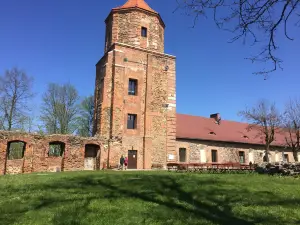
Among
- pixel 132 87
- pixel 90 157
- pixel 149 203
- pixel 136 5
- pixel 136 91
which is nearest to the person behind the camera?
pixel 149 203

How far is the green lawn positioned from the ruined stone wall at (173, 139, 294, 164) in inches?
576

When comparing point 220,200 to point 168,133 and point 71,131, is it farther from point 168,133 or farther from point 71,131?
point 71,131

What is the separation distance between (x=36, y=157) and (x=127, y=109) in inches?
321

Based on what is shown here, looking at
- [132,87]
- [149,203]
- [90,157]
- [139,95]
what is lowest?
[149,203]

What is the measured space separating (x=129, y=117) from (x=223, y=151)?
1284 cm

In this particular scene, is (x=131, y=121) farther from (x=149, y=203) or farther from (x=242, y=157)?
(x=149, y=203)

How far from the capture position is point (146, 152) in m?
23.4

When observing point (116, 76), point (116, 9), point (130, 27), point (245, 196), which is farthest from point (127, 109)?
point (245, 196)

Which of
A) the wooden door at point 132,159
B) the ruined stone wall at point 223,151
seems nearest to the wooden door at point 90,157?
the wooden door at point 132,159

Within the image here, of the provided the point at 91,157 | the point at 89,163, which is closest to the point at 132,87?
the point at 91,157

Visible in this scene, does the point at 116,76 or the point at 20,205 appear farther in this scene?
the point at 116,76

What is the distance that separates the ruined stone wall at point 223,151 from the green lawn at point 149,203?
14.6 m

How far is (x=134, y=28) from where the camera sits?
82.7ft

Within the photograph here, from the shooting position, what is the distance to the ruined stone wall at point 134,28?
25109mm
